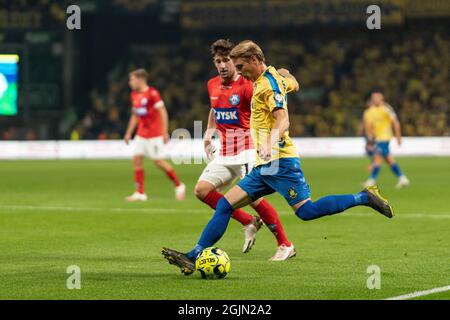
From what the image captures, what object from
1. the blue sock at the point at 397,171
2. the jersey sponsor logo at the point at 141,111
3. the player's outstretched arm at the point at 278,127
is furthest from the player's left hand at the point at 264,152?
the blue sock at the point at 397,171

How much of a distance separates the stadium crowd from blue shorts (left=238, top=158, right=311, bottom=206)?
3264cm

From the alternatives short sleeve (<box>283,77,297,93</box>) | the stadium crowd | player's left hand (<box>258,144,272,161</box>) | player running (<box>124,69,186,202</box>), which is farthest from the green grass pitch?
the stadium crowd

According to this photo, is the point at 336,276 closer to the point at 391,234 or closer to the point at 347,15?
the point at 391,234

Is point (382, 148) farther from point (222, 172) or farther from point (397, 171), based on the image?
point (222, 172)

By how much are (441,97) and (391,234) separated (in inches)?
1256

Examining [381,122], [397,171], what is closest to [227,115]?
[397,171]

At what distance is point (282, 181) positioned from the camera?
1058cm

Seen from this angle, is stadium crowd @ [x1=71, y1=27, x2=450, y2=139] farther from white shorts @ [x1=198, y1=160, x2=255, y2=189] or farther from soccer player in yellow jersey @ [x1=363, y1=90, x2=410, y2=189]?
white shorts @ [x1=198, y1=160, x2=255, y2=189]

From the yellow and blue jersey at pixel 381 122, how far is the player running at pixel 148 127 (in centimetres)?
650

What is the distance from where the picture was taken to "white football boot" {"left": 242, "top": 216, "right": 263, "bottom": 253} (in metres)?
12.4

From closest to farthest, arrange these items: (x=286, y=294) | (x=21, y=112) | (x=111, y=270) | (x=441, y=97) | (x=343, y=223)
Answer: (x=286, y=294) < (x=111, y=270) < (x=343, y=223) < (x=21, y=112) < (x=441, y=97)

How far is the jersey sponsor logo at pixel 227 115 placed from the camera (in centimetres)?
1236
